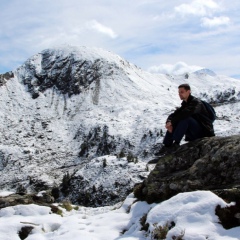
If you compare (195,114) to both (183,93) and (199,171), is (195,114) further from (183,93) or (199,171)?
(199,171)

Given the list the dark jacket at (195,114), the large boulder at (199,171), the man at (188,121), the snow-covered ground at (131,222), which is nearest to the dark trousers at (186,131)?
the man at (188,121)

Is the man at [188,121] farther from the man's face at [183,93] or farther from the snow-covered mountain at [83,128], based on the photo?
the snow-covered mountain at [83,128]

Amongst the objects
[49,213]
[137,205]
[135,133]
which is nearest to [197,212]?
[137,205]

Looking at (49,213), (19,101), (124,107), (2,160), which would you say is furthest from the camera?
(19,101)

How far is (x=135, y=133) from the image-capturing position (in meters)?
139

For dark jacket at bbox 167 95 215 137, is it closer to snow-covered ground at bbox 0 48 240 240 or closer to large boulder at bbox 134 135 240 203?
large boulder at bbox 134 135 240 203

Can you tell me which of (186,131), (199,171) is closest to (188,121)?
(186,131)

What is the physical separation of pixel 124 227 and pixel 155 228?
215cm

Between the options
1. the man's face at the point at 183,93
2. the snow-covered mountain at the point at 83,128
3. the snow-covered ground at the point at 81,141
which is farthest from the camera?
the snow-covered mountain at the point at 83,128

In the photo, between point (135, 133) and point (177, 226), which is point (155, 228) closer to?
point (177, 226)

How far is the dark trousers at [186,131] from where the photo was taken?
13.6m

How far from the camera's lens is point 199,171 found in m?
11.8

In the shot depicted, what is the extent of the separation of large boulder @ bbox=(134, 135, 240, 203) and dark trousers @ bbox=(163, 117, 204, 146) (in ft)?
1.48

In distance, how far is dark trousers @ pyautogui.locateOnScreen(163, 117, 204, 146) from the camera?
13555 mm
